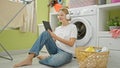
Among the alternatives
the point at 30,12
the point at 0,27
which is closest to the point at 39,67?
the point at 0,27

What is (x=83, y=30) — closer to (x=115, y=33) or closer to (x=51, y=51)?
(x=115, y=33)

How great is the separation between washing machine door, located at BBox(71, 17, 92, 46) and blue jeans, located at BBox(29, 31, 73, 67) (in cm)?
54

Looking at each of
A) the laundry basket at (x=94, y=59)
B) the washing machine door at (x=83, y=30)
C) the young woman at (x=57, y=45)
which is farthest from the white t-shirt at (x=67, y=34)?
the washing machine door at (x=83, y=30)

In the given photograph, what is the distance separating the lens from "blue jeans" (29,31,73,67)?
2.07m

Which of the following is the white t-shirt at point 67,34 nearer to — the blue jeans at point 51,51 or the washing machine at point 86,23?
the blue jeans at point 51,51

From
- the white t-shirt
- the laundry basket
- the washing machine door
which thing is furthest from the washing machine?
the laundry basket

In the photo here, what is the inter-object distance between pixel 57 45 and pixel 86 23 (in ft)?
2.10

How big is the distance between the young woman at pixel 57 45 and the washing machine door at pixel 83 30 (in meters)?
0.46

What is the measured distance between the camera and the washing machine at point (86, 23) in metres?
2.66

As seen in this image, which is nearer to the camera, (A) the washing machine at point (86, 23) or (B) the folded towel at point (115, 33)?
(B) the folded towel at point (115, 33)

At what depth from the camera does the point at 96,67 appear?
192 centimetres

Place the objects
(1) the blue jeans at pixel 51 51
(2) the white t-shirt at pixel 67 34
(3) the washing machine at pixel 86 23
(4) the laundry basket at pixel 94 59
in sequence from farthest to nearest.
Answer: (3) the washing machine at pixel 86 23, (2) the white t-shirt at pixel 67 34, (1) the blue jeans at pixel 51 51, (4) the laundry basket at pixel 94 59

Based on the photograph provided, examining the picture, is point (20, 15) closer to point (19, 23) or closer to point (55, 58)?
point (19, 23)

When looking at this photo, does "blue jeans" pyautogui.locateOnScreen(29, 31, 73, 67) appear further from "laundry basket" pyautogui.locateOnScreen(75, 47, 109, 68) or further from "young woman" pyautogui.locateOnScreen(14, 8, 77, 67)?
"laundry basket" pyautogui.locateOnScreen(75, 47, 109, 68)
